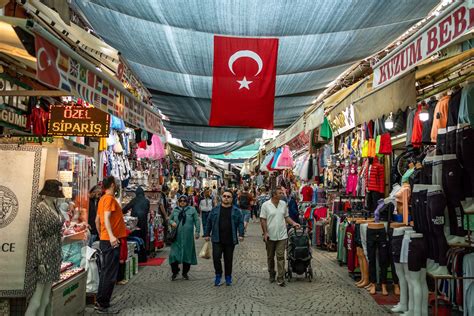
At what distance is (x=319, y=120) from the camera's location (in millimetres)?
9969

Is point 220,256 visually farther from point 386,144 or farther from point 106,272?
point 386,144

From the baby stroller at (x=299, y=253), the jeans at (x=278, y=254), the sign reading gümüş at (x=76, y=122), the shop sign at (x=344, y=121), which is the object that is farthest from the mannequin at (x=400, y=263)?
the sign reading gümüş at (x=76, y=122)

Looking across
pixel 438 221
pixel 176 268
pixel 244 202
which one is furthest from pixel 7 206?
pixel 244 202

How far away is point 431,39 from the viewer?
4.18 m

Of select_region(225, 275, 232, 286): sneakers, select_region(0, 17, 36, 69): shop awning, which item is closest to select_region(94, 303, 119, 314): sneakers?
select_region(225, 275, 232, 286): sneakers

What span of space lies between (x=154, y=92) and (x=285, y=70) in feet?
13.3

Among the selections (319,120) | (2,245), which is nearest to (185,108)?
(319,120)

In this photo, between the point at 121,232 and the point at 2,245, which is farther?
the point at 121,232

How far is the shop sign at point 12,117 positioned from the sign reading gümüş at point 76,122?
0.36 meters

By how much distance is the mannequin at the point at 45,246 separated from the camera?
197 inches

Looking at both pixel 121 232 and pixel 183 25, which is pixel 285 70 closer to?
pixel 183 25

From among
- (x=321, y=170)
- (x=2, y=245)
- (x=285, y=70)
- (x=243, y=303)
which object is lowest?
(x=243, y=303)

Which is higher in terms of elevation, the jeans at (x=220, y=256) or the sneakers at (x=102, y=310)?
the jeans at (x=220, y=256)

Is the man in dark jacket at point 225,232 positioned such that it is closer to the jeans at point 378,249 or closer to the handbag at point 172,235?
the handbag at point 172,235
